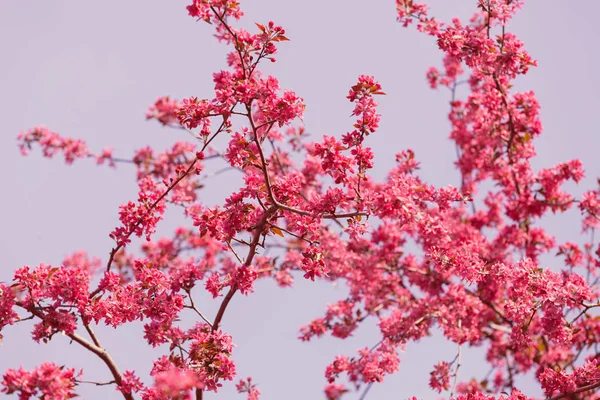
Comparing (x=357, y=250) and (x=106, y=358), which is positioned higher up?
(x=357, y=250)

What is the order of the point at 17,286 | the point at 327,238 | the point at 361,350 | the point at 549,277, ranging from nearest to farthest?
the point at 17,286, the point at 549,277, the point at 361,350, the point at 327,238

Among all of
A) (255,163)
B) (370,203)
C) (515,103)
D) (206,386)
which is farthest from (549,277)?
(515,103)

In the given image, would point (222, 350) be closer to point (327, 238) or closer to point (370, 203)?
point (370, 203)

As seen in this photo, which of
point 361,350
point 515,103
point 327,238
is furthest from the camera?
point 327,238

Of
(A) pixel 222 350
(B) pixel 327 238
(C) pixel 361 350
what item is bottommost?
(A) pixel 222 350

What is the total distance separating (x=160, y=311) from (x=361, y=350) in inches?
142

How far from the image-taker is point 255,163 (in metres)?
5.70

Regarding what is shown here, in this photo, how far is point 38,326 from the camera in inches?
217

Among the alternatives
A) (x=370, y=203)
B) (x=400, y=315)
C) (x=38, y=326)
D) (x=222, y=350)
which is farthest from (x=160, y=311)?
(x=400, y=315)

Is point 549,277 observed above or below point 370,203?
below

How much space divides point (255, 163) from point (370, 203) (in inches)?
47.1

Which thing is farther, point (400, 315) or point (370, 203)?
point (400, 315)

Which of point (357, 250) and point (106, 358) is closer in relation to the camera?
point (106, 358)

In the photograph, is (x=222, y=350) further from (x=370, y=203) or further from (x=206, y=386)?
(x=370, y=203)
